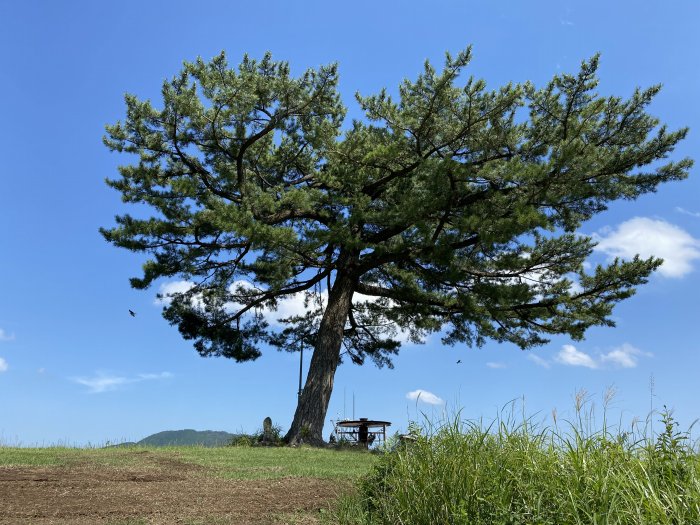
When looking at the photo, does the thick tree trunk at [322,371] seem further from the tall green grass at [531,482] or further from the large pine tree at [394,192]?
the tall green grass at [531,482]

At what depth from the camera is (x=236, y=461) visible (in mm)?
10656

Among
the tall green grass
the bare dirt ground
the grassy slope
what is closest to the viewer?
the tall green grass

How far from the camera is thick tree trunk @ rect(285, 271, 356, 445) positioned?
15.4 m

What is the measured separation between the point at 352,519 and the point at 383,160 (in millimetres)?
11129

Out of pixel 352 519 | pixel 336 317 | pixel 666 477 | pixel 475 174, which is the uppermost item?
pixel 475 174

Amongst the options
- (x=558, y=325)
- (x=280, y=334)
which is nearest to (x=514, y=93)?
(x=558, y=325)

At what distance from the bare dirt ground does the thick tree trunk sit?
653cm

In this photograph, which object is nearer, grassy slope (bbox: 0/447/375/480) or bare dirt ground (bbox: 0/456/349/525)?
bare dirt ground (bbox: 0/456/349/525)

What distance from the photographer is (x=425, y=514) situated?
15.8 ft

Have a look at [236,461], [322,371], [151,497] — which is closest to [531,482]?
[151,497]

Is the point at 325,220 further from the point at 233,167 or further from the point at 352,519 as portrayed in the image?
the point at 352,519

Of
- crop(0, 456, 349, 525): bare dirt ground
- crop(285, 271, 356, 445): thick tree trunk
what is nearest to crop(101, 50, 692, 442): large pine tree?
crop(285, 271, 356, 445): thick tree trunk

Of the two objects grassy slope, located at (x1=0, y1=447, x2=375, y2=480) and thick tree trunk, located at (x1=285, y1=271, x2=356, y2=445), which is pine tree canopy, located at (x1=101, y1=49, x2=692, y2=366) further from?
grassy slope, located at (x1=0, y1=447, x2=375, y2=480)

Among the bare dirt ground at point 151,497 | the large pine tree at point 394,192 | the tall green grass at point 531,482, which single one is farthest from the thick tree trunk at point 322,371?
the tall green grass at point 531,482
